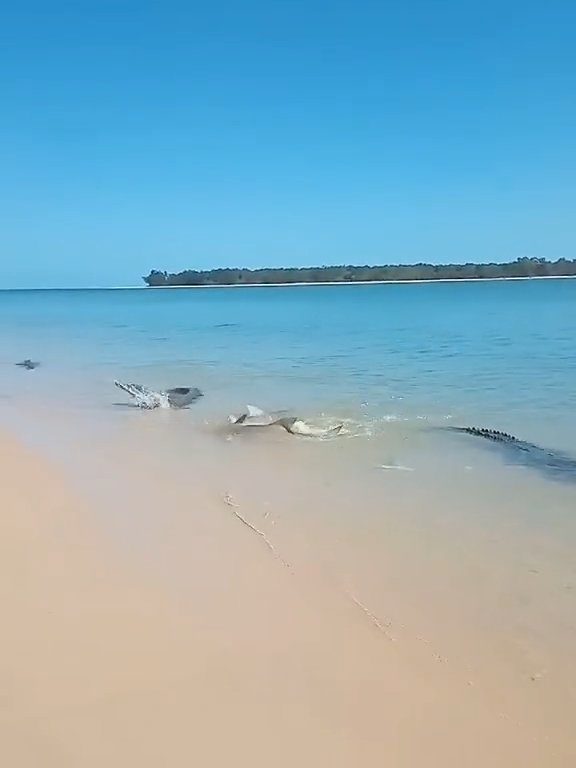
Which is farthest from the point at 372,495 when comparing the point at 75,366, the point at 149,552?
the point at 75,366

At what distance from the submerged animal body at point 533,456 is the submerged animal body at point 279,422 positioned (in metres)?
1.81

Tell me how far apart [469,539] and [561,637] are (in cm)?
149

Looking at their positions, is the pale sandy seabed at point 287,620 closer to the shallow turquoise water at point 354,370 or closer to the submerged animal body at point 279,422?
the submerged animal body at point 279,422

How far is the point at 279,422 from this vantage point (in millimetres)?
10047

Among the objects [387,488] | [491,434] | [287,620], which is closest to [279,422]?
[491,434]

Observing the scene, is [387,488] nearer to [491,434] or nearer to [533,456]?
[533,456]

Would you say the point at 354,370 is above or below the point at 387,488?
below

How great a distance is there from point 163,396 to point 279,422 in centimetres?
331

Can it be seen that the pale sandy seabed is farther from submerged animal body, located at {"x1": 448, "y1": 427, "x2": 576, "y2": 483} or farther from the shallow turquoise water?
the shallow turquoise water

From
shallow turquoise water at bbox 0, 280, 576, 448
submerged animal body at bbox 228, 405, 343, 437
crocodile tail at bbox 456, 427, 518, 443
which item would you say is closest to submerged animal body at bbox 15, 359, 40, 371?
shallow turquoise water at bbox 0, 280, 576, 448

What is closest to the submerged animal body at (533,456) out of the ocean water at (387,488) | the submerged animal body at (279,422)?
the ocean water at (387,488)

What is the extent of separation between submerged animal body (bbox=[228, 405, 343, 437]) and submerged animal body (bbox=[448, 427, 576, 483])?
1.81 metres

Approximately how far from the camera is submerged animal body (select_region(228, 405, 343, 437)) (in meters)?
9.43

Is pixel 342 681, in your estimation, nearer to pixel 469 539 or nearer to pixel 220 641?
pixel 220 641
